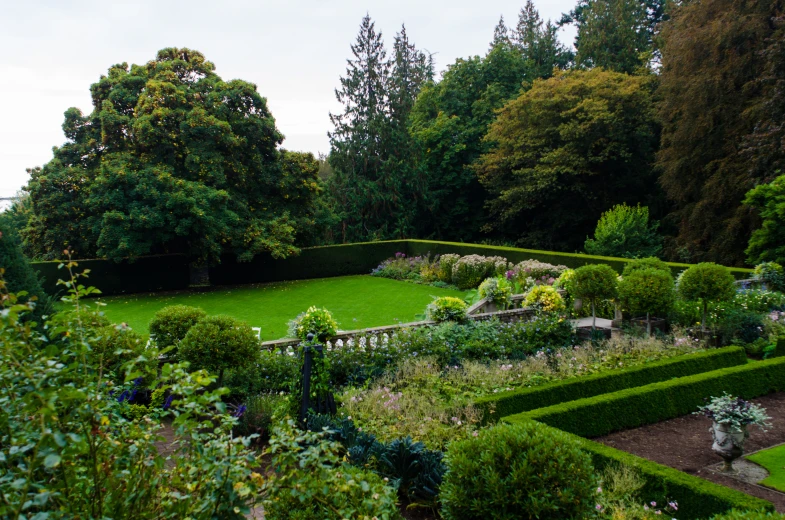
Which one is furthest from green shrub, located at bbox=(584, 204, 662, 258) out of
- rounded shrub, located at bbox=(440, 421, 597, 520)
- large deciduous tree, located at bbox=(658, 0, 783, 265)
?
rounded shrub, located at bbox=(440, 421, 597, 520)

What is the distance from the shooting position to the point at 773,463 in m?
6.17

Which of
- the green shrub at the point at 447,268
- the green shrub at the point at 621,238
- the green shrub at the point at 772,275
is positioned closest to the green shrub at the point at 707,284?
the green shrub at the point at 772,275

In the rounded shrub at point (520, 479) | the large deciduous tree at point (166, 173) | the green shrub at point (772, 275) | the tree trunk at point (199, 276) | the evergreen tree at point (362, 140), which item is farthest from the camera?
the evergreen tree at point (362, 140)

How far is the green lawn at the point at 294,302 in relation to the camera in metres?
14.2

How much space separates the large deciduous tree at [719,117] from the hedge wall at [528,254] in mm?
5596

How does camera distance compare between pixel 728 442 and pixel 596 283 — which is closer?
pixel 728 442

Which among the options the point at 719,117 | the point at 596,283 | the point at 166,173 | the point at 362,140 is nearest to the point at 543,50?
the point at 362,140

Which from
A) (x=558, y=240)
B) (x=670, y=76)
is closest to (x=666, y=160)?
(x=670, y=76)

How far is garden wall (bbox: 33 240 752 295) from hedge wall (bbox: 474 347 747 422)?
731 centimetres

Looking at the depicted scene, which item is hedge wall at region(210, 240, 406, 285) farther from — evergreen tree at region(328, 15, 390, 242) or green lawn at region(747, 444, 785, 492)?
green lawn at region(747, 444, 785, 492)

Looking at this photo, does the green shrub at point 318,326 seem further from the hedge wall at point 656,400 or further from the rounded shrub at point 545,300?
the rounded shrub at point 545,300

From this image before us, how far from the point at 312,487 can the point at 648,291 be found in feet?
29.9

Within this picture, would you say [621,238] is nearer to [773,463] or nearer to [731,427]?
[773,463]

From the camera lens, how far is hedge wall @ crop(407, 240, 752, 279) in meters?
15.1
